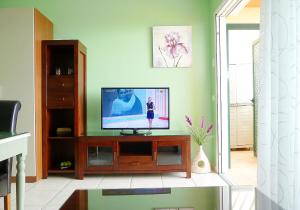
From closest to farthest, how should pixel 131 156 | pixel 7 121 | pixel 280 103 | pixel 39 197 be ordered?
1. pixel 280 103
2. pixel 7 121
3. pixel 39 197
4. pixel 131 156

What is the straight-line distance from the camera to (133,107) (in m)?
3.90

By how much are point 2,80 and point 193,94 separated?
2.57 meters

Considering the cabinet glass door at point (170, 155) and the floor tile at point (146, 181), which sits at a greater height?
the cabinet glass door at point (170, 155)

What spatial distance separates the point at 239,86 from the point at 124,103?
2651mm

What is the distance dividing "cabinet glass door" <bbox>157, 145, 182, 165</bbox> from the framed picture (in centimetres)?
121

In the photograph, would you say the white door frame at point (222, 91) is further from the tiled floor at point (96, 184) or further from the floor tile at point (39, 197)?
the floor tile at point (39, 197)

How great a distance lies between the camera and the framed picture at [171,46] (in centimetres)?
423

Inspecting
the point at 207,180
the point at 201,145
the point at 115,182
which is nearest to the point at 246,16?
the point at 201,145

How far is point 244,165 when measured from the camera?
14.7 ft

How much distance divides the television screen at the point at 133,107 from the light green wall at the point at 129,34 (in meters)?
0.39

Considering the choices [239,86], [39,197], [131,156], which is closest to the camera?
[39,197]

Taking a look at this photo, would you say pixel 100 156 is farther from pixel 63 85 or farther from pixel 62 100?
pixel 63 85

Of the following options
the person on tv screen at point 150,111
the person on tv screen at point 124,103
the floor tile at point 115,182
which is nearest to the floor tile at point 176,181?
the floor tile at point 115,182

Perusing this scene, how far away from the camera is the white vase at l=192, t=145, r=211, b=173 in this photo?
398 cm
